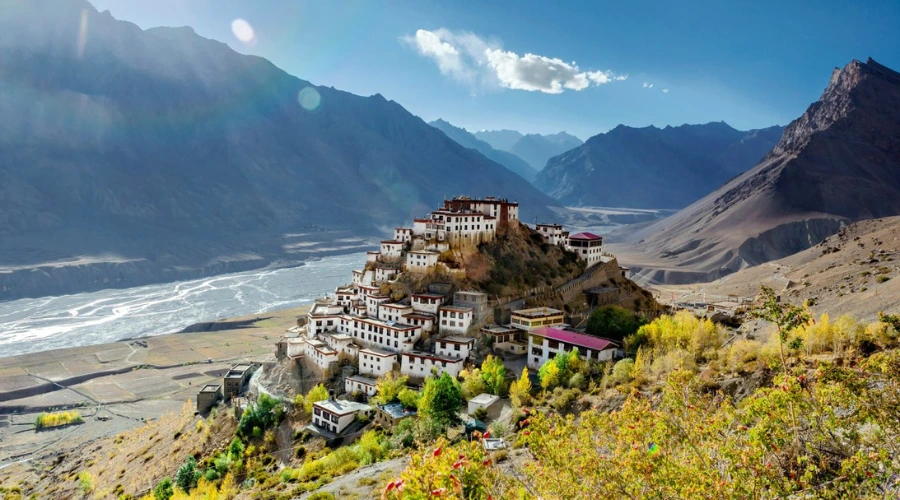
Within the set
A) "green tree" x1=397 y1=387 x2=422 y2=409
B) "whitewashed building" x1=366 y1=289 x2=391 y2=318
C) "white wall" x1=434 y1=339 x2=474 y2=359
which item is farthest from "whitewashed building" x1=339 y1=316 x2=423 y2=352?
"green tree" x1=397 y1=387 x2=422 y2=409

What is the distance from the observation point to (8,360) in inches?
3499

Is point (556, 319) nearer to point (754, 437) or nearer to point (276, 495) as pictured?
point (276, 495)

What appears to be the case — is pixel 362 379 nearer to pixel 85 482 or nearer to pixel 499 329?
pixel 499 329

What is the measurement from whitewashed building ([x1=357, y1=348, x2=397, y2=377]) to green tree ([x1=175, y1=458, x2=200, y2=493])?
14821mm

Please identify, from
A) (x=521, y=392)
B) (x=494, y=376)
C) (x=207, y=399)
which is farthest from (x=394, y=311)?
(x=207, y=399)

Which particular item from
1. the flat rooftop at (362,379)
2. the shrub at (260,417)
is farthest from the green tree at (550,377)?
the shrub at (260,417)

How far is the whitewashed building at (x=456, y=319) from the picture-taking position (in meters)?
50.8

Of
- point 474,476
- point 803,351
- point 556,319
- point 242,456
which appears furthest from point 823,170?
point 474,476

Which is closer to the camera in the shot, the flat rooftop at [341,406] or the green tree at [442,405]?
the green tree at [442,405]

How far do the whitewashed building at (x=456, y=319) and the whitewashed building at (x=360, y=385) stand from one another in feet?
27.3

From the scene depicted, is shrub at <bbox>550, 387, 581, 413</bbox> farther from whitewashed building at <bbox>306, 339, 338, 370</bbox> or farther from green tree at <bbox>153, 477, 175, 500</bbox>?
green tree at <bbox>153, 477, 175, 500</bbox>

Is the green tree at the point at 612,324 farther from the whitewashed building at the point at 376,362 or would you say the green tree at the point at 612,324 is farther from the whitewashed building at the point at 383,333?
the whitewashed building at the point at 376,362

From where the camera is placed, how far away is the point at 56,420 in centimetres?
6594

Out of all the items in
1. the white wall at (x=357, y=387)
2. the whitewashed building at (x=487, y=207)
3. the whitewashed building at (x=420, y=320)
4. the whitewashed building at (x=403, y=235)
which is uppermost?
the whitewashed building at (x=487, y=207)
